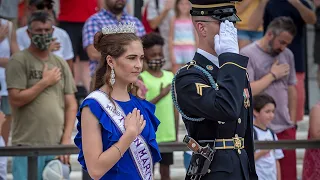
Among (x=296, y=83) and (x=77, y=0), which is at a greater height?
(x=77, y=0)

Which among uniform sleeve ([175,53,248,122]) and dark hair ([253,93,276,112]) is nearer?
uniform sleeve ([175,53,248,122])

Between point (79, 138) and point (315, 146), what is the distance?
2.80 metres

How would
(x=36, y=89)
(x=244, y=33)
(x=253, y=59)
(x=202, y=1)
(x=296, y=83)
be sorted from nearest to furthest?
1. (x=202, y=1)
2. (x=36, y=89)
3. (x=253, y=59)
4. (x=296, y=83)
5. (x=244, y=33)

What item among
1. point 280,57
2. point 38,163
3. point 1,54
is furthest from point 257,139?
point 1,54

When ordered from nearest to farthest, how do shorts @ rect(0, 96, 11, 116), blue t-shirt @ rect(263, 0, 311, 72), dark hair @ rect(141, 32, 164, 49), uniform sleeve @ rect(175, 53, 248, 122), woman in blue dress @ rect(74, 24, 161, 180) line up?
uniform sleeve @ rect(175, 53, 248, 122), woman in blue dress @ rect(74, 24, 161, 180), dark hair @ rect(141, 32, 164, 49), shorts @ rect(0, 96, 11, 116), blue t-shirt @ rect(263, 0, 311, 72)

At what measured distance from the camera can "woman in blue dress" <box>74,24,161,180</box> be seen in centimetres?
430

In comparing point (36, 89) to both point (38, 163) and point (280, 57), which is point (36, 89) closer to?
point (38, 163)

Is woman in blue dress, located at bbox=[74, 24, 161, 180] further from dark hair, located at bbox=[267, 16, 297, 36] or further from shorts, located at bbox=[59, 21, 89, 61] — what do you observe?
shorts, located at bbox=[59, 21, 89, 61]

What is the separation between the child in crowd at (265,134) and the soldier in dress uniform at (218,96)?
2.74 m

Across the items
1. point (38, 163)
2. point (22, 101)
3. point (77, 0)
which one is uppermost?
point (77, 0)

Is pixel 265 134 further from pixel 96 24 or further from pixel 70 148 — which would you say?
pixel 96 24

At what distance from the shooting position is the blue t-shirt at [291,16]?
29.6 ft

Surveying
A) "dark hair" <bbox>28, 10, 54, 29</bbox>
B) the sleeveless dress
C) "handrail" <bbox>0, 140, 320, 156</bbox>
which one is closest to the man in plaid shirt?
"dark hair" <bbox>28, 10, 54, 29</bbox>

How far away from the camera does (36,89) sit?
23.7 ft
